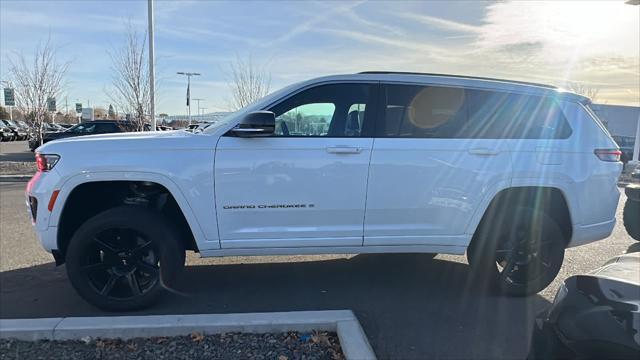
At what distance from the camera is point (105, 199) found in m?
4.17

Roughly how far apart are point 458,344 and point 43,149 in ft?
11.9

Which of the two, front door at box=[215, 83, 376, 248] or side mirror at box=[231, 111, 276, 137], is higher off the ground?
side mirror at box=[231, 111, 276, 137]

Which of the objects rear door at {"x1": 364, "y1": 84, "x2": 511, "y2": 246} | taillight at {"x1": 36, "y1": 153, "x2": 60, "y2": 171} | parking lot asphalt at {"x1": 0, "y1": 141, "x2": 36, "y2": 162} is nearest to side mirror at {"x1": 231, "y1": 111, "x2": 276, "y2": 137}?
rear door at {"x1": 364, "y1": 84, "x2": 511, "y2": 246}

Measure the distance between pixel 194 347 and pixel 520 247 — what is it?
3.02 m

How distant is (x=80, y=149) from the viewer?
3828mm

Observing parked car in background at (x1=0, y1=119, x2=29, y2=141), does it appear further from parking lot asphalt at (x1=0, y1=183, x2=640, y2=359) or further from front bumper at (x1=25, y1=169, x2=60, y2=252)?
front bumper at (x1=25, y1=169, x2=60, y2=252)

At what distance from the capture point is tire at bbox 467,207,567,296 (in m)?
4.31

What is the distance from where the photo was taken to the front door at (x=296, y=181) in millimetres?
3928

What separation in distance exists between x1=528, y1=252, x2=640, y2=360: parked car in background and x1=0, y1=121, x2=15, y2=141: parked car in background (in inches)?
1747

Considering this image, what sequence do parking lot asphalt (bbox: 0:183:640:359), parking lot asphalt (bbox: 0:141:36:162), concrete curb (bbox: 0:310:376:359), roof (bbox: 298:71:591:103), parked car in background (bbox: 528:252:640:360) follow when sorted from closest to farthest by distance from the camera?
parked car in background (bbox: 528:252:640:360) < concrete curb (bbox: 0:310:376:359) < parking lot asphalt (bbox: 0:183:640:359) < roof (bbox: 298:71:591:103) < parking lot asphalt (bbox: 0:141:36:162)

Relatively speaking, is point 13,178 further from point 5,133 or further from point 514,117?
point 5,133

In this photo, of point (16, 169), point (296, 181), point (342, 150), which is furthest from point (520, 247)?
point (16, 169)

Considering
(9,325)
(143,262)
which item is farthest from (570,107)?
(9,325)

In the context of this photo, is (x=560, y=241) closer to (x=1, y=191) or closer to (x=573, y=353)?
(x=573, y=353)
